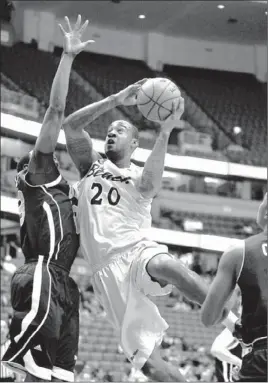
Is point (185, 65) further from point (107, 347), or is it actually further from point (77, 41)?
point (77, 41)

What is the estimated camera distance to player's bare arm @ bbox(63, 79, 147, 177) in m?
5.33

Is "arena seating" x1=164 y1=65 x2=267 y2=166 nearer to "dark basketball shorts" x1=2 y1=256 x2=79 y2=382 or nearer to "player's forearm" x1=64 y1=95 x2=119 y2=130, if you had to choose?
"player's forearm" x1=64 y1=95 x2=119 y2=130

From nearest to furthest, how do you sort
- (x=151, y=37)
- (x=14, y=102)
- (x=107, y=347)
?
(x=107, y=347) < (x=14, y=102) < (x=151, y=37)

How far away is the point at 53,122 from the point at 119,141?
0.63 meters

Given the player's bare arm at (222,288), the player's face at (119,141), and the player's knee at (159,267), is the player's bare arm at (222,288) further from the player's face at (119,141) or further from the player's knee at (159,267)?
the player's face at (119,141)

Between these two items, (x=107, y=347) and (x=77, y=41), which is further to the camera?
(x=107, y=347)

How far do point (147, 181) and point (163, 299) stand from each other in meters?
15.3

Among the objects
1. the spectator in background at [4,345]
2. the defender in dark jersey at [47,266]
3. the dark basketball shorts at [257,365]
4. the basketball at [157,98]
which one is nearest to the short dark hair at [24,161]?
the defender in dark jersey at [47,266]

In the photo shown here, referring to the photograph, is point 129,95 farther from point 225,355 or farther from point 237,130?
point 237,130

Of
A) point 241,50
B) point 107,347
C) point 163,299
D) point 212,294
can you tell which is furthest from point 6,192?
point 212,294

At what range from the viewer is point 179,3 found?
23.2 meters

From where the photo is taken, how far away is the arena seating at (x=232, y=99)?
Answer: 25391mm

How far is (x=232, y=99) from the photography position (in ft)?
85.0

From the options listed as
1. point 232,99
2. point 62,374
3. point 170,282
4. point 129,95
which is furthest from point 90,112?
point 232,99
